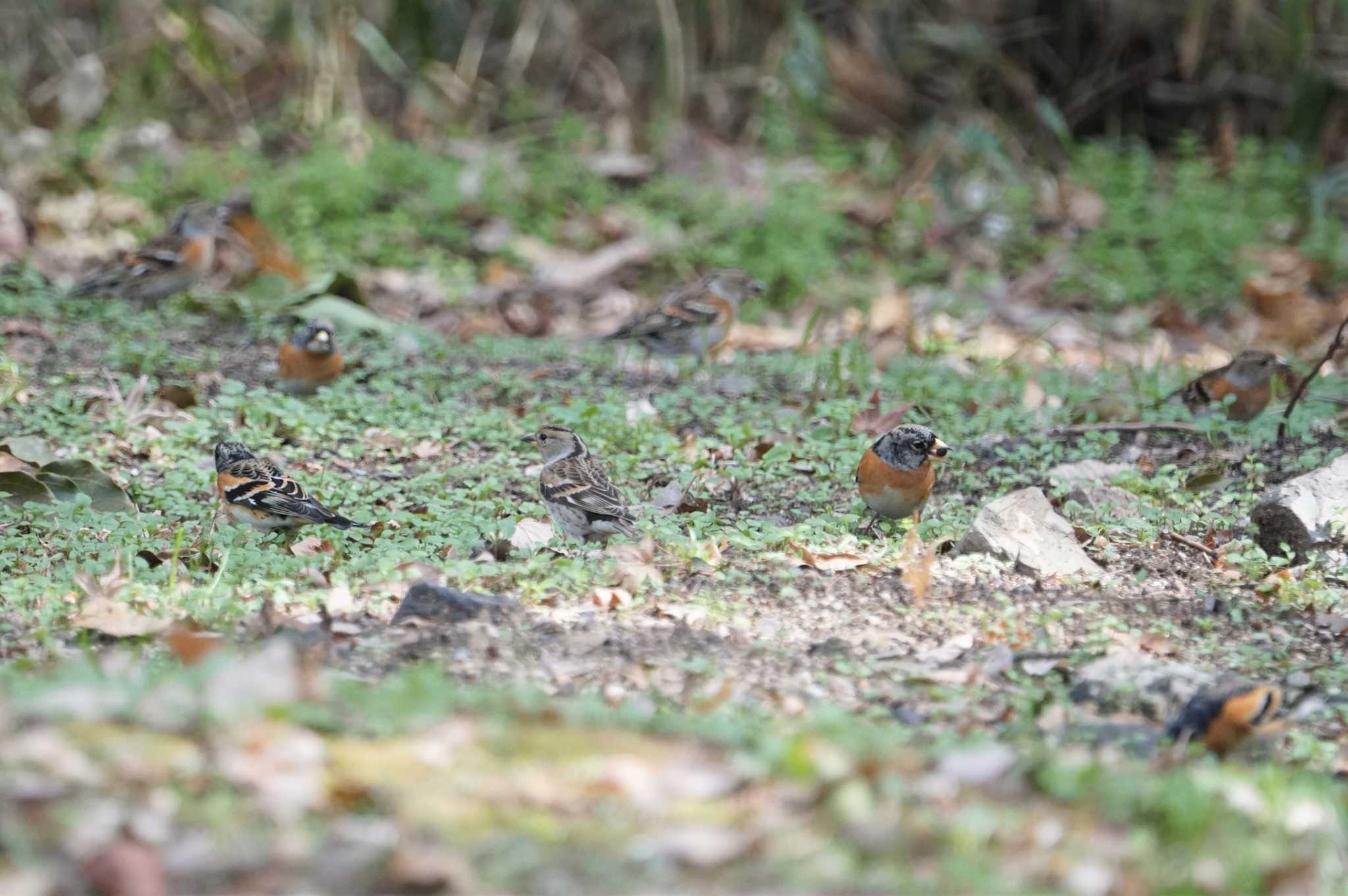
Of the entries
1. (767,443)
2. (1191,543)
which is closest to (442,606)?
(767,443)

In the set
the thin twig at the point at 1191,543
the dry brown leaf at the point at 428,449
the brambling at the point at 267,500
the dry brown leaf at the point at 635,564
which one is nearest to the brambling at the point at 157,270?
the dry brown leaf at the point at 428,449

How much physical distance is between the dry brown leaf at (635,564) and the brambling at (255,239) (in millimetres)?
5738

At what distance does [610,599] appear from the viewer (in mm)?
5348

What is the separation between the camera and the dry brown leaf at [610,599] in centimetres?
A: 533

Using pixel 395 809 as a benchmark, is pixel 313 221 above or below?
below

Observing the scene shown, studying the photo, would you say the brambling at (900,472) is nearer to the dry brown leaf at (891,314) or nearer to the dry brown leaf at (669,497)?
the dry brown leaf at (669,497)

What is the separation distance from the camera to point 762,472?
7168 millimetres

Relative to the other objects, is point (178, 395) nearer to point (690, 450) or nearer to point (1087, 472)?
point (690, 450)

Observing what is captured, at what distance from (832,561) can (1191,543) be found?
1.50 metres

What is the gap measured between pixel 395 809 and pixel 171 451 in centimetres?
470

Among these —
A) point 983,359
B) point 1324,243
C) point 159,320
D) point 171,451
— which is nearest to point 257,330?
point 159,320

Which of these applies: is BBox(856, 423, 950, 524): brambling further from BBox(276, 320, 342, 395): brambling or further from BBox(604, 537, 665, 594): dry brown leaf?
BBox(276, 320, 342, 395): brambling

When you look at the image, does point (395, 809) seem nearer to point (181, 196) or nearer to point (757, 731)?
point (757, 731)

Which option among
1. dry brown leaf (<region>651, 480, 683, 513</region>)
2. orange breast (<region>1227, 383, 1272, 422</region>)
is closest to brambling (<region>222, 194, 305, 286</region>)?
dry brown leaf (<region>651, 480, 683, 513</region>)
